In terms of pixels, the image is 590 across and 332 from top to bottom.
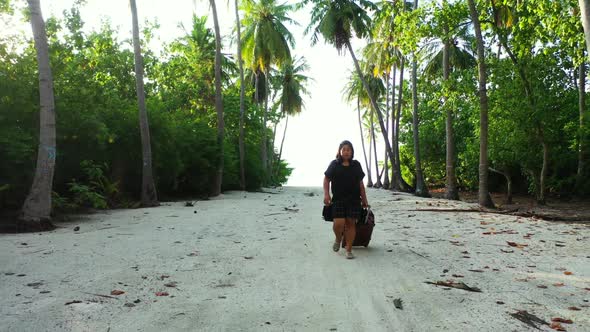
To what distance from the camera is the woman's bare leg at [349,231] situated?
5.74 metres

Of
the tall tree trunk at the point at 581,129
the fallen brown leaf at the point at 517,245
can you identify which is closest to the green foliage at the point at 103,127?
the fallen brown leaf at the point at 517,245

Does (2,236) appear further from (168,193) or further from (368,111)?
(368,111)

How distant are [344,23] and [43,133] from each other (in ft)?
63.2

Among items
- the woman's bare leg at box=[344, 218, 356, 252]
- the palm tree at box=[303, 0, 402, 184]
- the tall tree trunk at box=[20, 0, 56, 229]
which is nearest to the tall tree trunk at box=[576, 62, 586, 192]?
the palm tree at box=[303, 0, 402, 184]

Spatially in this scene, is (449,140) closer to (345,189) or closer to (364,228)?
(364,228)

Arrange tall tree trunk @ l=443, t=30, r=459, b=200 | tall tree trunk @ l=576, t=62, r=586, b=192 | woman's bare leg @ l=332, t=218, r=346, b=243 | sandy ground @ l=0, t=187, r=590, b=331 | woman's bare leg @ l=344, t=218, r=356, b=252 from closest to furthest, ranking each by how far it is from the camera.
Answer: sandy ground @ l=0, t=187, r=590, b=331, woman's bare leg @ l=344, t=218, r=356, b=252, woman's bare leg @ l=332, t=218, r=346, b=243, tall tree trunk @ l=576, t=62, r=586, b=192, tall tree trunk @ l=443, t=30, r=459, b=200

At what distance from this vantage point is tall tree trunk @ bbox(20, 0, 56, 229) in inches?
327

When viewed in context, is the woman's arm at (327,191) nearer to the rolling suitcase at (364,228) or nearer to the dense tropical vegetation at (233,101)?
the rolling suitcase at (364,228)

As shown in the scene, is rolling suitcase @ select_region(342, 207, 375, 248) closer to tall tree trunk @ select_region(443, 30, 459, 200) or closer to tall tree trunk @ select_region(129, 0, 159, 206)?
tall tree trunk @ select_region(129, 0, 159, 206)

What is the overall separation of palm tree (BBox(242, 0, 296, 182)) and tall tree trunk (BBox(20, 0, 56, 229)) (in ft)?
63.2

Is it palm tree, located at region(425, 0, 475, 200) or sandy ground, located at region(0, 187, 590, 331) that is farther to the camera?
palm tree, located at region(425, 0, 475, 200)

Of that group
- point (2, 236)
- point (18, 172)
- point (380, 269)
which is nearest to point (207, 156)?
point (18, 172)

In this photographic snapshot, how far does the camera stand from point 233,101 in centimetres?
2659

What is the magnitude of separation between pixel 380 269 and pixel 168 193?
49.0 ft
